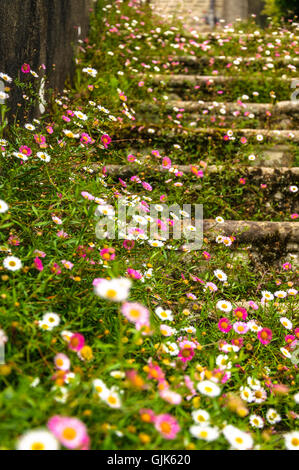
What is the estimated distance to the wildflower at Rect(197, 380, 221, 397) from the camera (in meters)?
0.94

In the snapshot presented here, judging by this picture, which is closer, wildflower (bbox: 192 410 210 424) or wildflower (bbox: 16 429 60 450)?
wildflower (bbox: 16 429 60 450)

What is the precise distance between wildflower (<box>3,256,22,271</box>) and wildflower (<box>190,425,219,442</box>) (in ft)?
2.13

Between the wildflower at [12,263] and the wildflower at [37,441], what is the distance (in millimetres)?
508

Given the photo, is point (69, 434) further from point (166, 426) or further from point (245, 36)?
point (245, 36)

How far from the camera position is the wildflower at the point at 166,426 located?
765 mm

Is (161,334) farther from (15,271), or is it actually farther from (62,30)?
(62,30)

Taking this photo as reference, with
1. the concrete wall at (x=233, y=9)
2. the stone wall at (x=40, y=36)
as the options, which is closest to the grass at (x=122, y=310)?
the stone wall at (x=40, y=36)

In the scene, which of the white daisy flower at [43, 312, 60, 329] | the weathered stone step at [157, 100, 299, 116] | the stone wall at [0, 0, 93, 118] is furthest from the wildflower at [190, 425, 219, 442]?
the weathered stone step at [157, 100, 299, 116]

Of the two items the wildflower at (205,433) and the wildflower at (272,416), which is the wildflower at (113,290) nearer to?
the wildflower at (205,433)

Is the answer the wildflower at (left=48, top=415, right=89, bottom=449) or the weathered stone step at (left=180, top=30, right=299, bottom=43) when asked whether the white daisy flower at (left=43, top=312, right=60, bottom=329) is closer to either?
the wildflower at (left=48, top=415, right=89, bottom=449)
